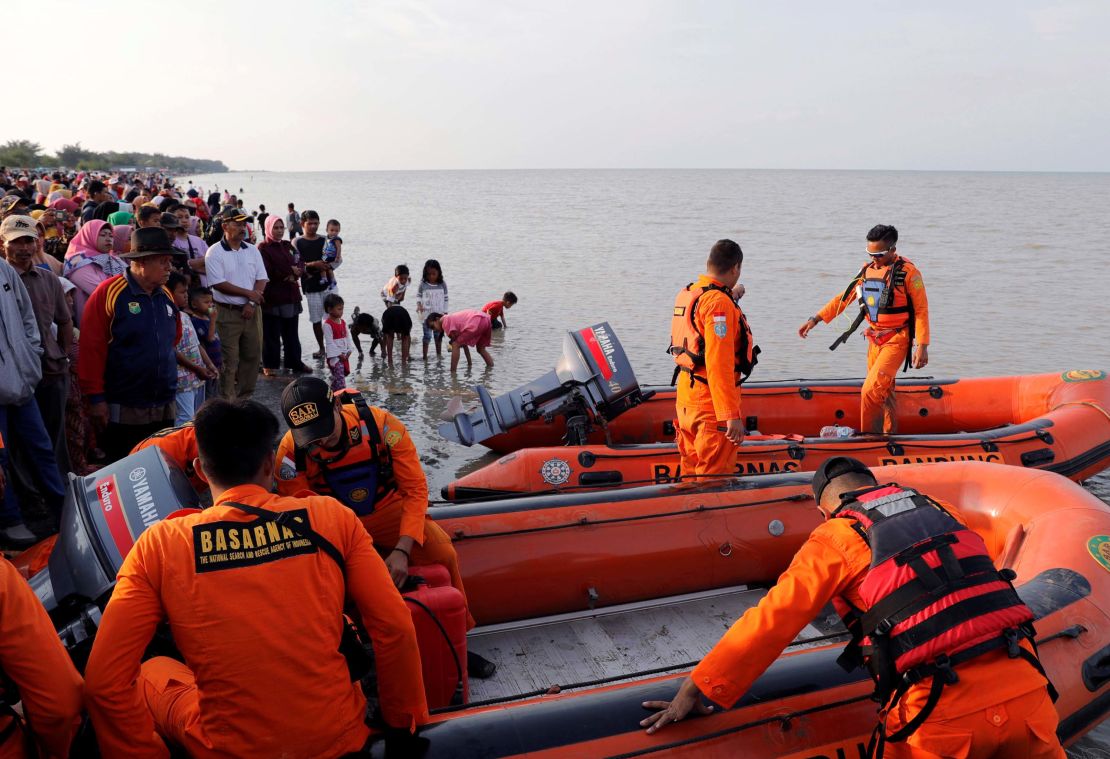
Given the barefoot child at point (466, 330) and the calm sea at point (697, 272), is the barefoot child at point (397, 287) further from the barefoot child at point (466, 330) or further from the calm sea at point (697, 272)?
the calm sea at point (697, 272)

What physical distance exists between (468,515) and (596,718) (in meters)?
1.39

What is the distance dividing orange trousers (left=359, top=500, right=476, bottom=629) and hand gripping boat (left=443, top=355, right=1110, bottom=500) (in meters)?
1.51

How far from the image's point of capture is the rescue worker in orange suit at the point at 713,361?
375 centimetres

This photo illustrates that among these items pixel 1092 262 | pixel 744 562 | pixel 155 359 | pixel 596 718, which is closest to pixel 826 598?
pixel 596 718

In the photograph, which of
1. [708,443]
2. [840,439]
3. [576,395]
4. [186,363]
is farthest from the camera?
[576,395]

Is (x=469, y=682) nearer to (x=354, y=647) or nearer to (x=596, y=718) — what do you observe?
(x=596, y=718)

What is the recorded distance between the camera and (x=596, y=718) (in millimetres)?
2229

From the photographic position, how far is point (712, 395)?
12.5 ft

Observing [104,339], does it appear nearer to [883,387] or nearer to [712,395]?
[712,395]

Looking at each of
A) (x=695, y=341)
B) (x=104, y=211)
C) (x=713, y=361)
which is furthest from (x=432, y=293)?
(x=713, y=361)

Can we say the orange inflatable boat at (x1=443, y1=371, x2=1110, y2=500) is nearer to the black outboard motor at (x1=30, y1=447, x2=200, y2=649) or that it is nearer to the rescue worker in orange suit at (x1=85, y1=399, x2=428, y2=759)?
the black outboard motor at (x1=30, y1=447, x2=200, y2=649)

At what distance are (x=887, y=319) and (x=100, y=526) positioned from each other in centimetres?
452

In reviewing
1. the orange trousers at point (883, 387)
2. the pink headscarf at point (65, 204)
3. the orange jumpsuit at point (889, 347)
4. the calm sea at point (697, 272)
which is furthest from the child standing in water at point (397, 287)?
the orange trousers at point (883, 387)

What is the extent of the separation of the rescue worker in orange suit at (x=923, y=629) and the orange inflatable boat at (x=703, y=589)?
0.49m
